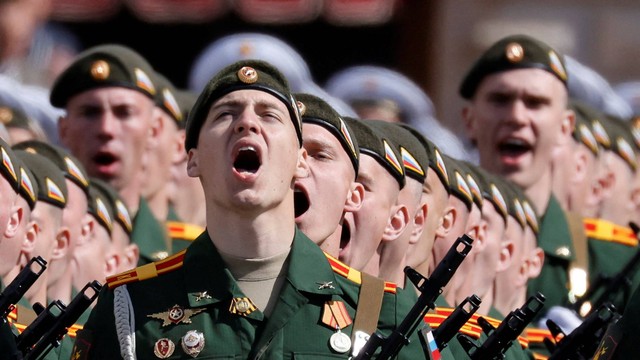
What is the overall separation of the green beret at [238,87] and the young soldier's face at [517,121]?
5.97 meters

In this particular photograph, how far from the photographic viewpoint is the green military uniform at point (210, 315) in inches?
418

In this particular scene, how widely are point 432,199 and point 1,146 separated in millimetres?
2518

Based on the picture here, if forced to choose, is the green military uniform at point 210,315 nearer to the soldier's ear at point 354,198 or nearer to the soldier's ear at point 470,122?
the soldier's ear at point 354,198

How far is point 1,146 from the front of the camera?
1239cm

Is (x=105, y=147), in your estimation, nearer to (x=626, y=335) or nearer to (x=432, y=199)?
(x=432, y=199)

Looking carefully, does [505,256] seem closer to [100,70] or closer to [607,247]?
[607,247]

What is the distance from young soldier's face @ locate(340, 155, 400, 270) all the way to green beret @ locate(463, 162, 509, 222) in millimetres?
2173

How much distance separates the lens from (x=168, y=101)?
56.1 feet

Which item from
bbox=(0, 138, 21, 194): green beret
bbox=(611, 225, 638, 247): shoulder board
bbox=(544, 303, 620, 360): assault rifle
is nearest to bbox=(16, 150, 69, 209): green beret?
bbox=(0, 138, 21, 194): green beret

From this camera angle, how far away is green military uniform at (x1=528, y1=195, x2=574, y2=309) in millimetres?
16781

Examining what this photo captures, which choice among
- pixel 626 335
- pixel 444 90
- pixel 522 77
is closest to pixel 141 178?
pixel 522 77

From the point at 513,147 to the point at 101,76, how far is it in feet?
8.40

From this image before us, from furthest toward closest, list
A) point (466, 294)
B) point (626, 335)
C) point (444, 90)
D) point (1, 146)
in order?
point (444, 90) < point (466, 294) < point (1, 146) < point (626, 335)

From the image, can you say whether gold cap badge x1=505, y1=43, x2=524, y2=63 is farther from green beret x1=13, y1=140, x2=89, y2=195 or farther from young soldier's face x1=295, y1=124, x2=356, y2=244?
young soldier's face x1=295, y1=124, x2=356, y2=244
